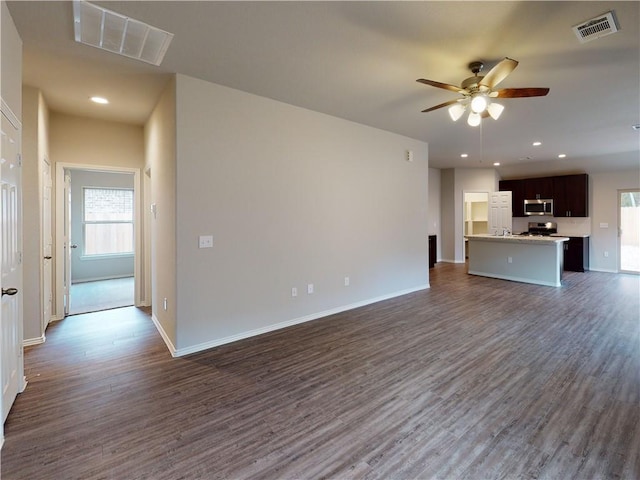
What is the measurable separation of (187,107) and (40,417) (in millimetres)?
2823

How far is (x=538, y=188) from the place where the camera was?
8797 millimetres

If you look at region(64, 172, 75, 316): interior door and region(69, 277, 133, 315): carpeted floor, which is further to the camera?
region(69, 277, 133, 315): carpeted floor

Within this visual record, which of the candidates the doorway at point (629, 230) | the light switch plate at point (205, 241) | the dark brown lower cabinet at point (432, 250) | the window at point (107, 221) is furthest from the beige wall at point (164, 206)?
the doorway at point (629, 230)

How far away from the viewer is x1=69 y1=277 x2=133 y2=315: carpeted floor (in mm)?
4969

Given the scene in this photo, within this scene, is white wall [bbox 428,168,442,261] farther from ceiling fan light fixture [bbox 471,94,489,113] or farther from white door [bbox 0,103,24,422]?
white door [bbox 0,103,24,422]

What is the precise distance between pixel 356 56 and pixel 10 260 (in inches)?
125

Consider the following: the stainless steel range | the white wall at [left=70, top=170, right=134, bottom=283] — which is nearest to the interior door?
the white wall at [left=70, top=170, right=134, bottom=283]

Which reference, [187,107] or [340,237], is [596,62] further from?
[187,107]

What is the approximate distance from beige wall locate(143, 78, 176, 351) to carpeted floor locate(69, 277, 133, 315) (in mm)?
1495

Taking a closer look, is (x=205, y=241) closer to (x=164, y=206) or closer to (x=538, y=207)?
(x=164, y=206)

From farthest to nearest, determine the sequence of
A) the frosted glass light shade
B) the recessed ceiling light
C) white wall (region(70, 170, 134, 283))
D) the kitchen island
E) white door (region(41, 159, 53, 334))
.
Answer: white wall (region(70, 170, 134, 283)) < the kitchen island < white door (region(41, 159, 53, 334)) < the recessed ceiling light < the frosted glass light shade

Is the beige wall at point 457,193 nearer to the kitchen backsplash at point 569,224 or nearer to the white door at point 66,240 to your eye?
the kitchen backsplash at point 569,224

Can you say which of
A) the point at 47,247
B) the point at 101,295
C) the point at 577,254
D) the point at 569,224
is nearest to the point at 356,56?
the point at 47,247

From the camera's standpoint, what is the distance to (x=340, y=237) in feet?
15.1
